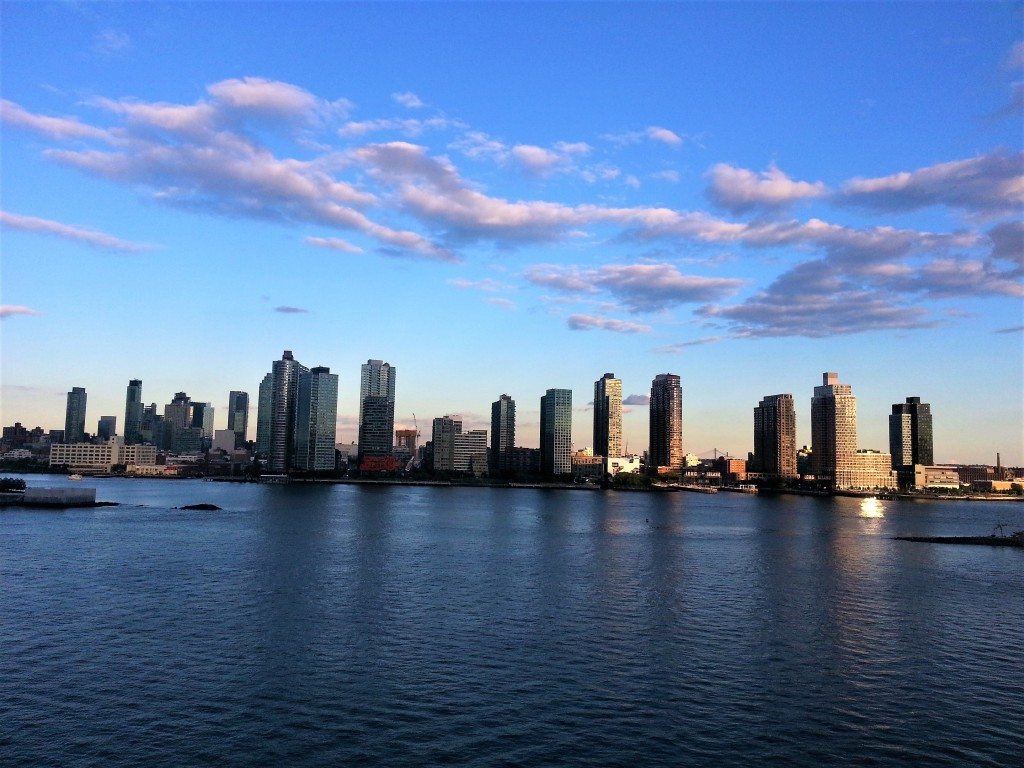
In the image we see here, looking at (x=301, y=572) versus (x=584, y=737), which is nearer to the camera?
(x=584, y=737)

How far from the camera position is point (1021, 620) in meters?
57.1

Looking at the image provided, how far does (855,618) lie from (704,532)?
77545 mm

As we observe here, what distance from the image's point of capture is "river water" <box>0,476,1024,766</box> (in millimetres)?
31094

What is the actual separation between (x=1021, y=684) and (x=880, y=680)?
7621mm

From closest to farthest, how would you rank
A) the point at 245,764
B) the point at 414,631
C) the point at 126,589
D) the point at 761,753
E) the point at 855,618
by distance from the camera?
the point at 245,764 < the point at 761,753 < the point at 414,631 < the point at 855,618 < the point at 126,589

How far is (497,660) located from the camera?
42688mm

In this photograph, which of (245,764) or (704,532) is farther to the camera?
(704,532)

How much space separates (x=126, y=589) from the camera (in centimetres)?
6178

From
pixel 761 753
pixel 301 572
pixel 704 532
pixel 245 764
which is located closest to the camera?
pixel 245 764

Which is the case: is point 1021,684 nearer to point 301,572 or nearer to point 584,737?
point 584,737

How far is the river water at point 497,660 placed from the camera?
31.1 meters

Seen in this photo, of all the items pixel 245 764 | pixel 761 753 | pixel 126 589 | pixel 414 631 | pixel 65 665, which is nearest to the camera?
pixel 245 764

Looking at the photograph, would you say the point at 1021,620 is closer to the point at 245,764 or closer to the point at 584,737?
the point at 584,737

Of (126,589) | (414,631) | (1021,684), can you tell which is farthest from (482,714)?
(126,589)
